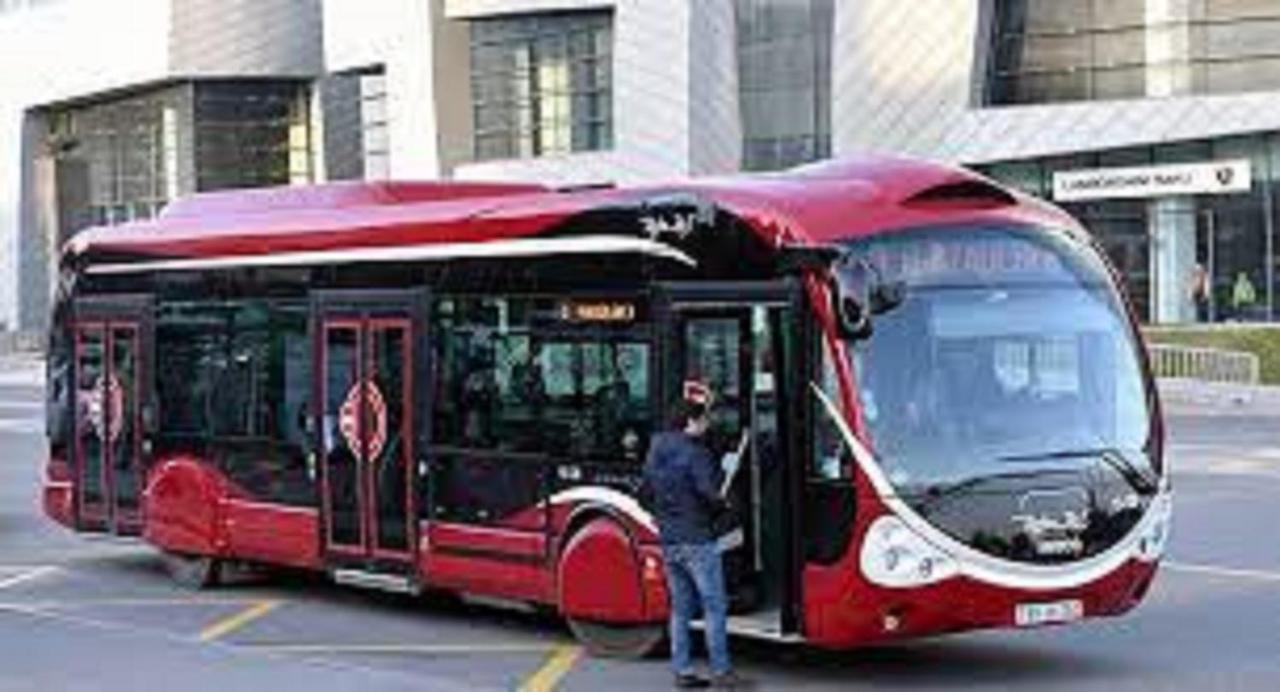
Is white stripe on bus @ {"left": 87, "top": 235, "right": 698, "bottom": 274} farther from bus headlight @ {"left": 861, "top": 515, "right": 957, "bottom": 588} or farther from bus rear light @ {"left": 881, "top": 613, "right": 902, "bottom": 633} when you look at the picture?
bus rear light @ {"left": 881, "top": 613, "right": 902, "bottom": 633}

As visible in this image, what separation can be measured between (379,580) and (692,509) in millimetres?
4142

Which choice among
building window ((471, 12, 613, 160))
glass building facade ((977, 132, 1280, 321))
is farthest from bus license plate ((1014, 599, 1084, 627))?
building window ((471, 12, 613, 160))

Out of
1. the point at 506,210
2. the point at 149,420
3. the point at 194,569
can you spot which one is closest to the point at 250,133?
the point at 149,420

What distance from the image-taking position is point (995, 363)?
12984 millimetres

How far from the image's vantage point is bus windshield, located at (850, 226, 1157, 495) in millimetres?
12664

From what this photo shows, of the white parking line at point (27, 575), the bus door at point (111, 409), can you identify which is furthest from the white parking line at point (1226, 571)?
the white parking line at point (27, 575)

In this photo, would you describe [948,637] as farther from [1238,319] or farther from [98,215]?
[98,215]

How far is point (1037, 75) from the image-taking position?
64125 mm

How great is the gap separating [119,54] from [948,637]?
3337 inches

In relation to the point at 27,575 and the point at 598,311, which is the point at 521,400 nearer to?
the point at 598,311

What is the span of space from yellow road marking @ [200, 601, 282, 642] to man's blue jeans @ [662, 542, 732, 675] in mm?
3751

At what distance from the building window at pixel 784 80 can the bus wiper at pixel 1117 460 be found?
182ft

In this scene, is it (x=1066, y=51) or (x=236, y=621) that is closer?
(x=236, y=621)

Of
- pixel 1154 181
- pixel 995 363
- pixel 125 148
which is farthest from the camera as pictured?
pixel 125 148
